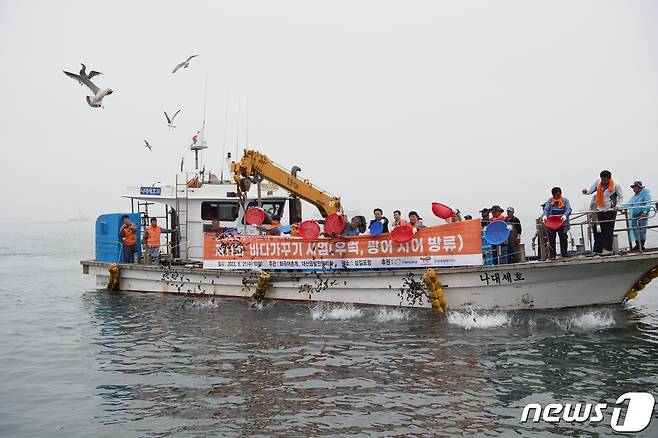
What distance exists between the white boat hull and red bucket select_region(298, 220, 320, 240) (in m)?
0.98

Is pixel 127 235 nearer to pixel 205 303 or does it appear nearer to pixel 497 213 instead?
pixel 205 303

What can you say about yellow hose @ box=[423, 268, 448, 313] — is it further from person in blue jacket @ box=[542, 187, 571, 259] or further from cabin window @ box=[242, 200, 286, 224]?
cabin window @ box=[242, 200, 286, 224]

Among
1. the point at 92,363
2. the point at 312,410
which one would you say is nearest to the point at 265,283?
the point at 92,363

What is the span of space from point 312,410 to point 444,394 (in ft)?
6.30

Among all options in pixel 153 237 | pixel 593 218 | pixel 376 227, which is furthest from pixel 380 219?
pixel 153 237

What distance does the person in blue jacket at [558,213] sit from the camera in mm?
11891

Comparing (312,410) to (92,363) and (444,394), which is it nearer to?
(444,394)

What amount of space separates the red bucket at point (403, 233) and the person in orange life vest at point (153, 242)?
833cm

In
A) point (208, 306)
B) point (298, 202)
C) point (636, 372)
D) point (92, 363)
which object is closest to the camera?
point (636, 372)

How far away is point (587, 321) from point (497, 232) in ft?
8.36

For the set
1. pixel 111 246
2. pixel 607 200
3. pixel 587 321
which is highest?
pixel 607 200

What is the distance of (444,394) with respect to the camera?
8.03 metres

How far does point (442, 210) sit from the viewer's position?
13.2m

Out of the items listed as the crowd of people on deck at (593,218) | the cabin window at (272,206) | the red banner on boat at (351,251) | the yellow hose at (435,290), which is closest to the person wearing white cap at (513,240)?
the crowd of people on deck at (593,218)
